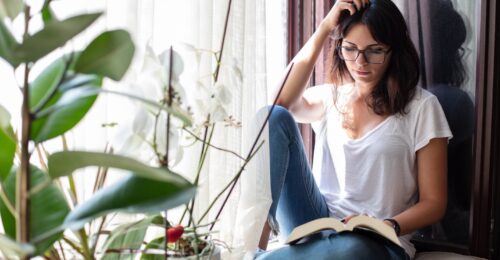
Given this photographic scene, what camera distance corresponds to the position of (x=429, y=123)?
64.5 inches

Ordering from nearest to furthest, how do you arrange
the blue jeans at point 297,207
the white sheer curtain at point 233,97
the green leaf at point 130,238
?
1. the green leaf at point 130,238
2. the white sheer curtain at point 233,97
3. the blue jeans at point 297,207

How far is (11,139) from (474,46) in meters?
1.29

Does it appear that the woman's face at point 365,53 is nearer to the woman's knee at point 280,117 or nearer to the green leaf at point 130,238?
the woman's knee at point 280,117

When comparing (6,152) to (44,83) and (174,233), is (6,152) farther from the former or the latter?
(174,233)

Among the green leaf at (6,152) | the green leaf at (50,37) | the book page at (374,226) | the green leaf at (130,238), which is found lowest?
the book page at (374,226)

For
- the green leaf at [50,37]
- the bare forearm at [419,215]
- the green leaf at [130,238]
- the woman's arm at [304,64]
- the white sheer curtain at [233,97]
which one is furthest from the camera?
the woman's arm at [304,64]

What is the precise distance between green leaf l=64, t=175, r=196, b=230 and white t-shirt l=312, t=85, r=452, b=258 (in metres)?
1.07

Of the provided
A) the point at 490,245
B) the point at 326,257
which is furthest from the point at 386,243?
the point at 490,245

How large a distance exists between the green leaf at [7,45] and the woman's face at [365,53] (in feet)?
3.69

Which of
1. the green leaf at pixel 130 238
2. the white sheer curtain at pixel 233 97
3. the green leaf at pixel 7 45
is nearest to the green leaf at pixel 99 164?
the green leaf at pixel 7 45

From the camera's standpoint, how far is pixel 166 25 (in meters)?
1.29

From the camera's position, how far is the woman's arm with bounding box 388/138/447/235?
1.60 meters

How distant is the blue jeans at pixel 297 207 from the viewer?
4.75 ft

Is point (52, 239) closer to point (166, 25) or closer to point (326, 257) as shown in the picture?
point (166, 25)
